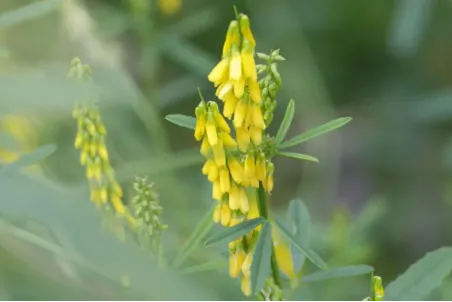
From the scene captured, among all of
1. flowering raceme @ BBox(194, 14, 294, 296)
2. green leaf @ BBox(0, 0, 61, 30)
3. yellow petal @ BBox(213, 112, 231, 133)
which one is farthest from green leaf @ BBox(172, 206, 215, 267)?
green leaf @ BBox(0, 0, 61, 30)

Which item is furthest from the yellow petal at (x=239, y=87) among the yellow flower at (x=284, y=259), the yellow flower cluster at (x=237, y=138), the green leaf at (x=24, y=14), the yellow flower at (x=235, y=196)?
the green leaf at (x=24, y=14)

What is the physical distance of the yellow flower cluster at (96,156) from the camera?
942 millimetres

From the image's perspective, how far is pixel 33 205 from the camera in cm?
65

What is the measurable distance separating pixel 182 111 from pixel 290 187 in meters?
0.46

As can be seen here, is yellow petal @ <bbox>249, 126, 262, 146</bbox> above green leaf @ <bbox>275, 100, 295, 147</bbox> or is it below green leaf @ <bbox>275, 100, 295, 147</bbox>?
below

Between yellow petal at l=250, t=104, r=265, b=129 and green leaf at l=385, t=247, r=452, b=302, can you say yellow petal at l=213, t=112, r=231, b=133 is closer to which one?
yellow petal at l=250, t=104, r=265, b=129

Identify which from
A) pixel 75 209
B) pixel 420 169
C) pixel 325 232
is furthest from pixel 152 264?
pixel 420 169

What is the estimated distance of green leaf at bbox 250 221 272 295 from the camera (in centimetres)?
81

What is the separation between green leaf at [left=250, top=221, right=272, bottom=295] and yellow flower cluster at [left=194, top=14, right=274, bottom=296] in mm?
39

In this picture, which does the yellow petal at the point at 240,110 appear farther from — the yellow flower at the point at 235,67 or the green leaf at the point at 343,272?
the green leaf at the point at 343,272

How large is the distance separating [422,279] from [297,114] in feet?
5.25

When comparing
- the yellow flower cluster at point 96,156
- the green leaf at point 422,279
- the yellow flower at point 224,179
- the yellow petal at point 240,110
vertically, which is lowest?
the green leaf at point 422,279

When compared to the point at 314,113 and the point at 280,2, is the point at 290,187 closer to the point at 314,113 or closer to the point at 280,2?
the point at 314,113

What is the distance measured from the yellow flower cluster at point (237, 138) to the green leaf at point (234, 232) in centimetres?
2
